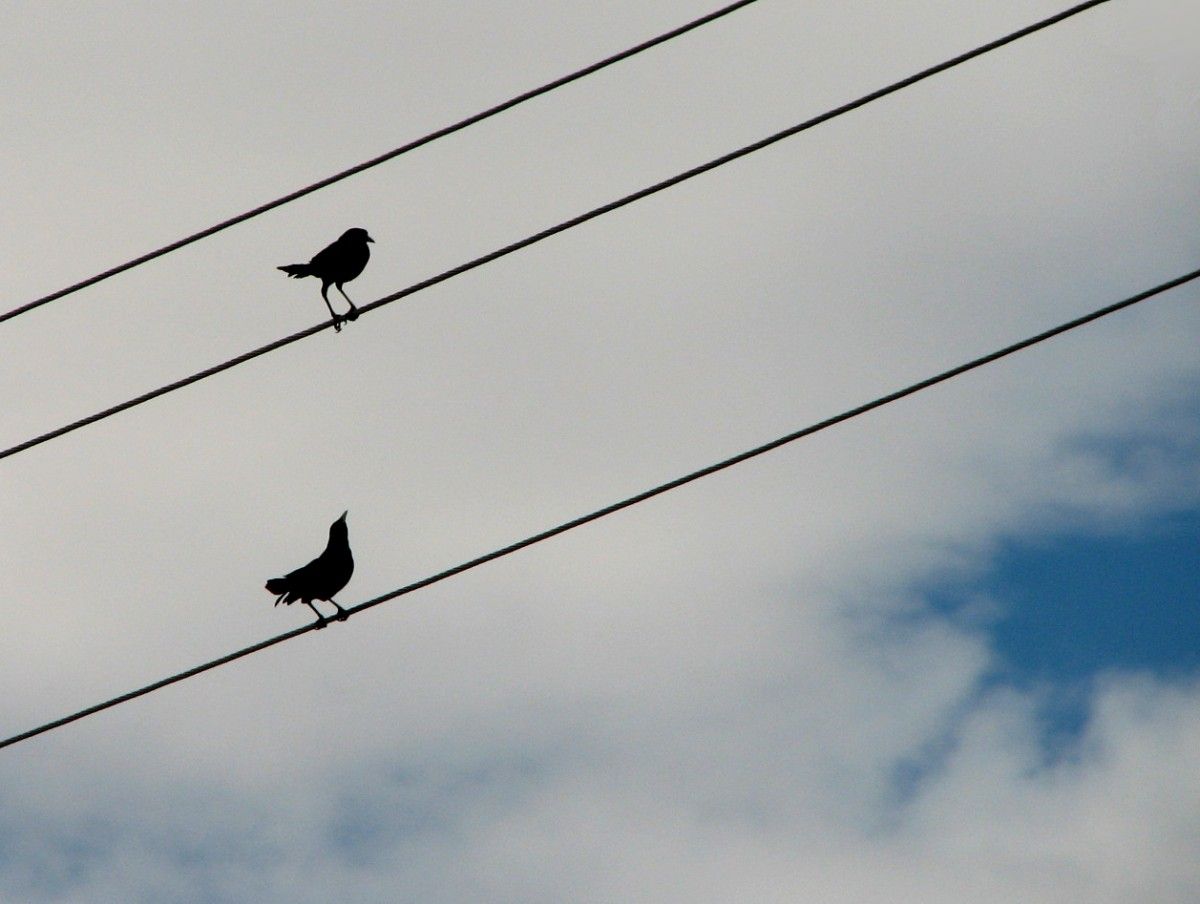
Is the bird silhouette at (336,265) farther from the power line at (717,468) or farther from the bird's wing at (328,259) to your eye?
the power line at (717,468)

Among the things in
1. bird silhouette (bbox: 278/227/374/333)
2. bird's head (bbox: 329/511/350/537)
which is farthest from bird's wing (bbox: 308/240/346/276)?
bird's head (bbox: 329/511/350/537)

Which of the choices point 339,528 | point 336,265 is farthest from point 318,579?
point 336,265

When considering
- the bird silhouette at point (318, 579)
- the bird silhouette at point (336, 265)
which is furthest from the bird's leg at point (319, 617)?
the bird silhouette at point (336, 265)

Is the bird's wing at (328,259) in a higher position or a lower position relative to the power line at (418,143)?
higher

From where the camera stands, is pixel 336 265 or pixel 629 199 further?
pixel 336 265

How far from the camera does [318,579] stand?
11.8m

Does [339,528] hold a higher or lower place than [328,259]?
lower

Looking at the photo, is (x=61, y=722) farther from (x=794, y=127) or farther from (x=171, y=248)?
(x=794, y=127)

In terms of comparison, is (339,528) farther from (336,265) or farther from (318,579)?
(336,265)

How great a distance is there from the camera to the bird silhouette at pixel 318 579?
1172 centimetres

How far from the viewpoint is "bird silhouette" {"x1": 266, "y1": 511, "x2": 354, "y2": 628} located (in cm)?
1172

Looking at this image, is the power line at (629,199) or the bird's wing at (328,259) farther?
the bird's wing at (328,259)

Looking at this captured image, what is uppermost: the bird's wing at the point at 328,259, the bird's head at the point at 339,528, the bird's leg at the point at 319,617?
the bird's wing at the point at 328,259

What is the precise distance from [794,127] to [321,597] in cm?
525
